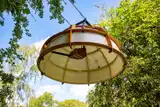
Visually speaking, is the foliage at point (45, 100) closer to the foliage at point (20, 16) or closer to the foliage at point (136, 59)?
the foliage at point (136, 59)

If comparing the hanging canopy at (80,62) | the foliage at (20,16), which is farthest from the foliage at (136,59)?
the hanging canopy at (80,62)

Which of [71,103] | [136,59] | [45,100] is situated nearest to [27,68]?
[136,59]

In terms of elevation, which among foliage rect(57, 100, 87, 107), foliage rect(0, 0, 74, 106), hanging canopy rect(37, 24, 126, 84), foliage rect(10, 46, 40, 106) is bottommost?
hanging canopy rect(37, 24, 126, 84)

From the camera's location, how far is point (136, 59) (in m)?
7.49

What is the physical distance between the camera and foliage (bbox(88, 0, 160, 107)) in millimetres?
7324

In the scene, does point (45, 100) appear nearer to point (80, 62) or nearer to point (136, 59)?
point (136, 59)

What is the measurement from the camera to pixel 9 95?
578 centimetres

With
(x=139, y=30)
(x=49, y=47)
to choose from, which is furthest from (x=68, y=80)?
(x=139, y=30)

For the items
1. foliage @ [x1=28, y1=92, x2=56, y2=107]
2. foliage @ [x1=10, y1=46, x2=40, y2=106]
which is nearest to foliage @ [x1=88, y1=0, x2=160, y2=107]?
foliage @ [x1=10, y1=46, x2=40, y2=106]

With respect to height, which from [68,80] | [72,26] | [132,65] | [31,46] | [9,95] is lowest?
[68,80]

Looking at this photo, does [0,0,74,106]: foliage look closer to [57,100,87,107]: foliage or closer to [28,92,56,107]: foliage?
[28,92,56,107]: foliage

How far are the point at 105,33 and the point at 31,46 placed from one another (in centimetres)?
1251

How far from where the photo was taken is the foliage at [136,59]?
732 cm

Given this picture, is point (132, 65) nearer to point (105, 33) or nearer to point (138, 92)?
point (138, 92)
